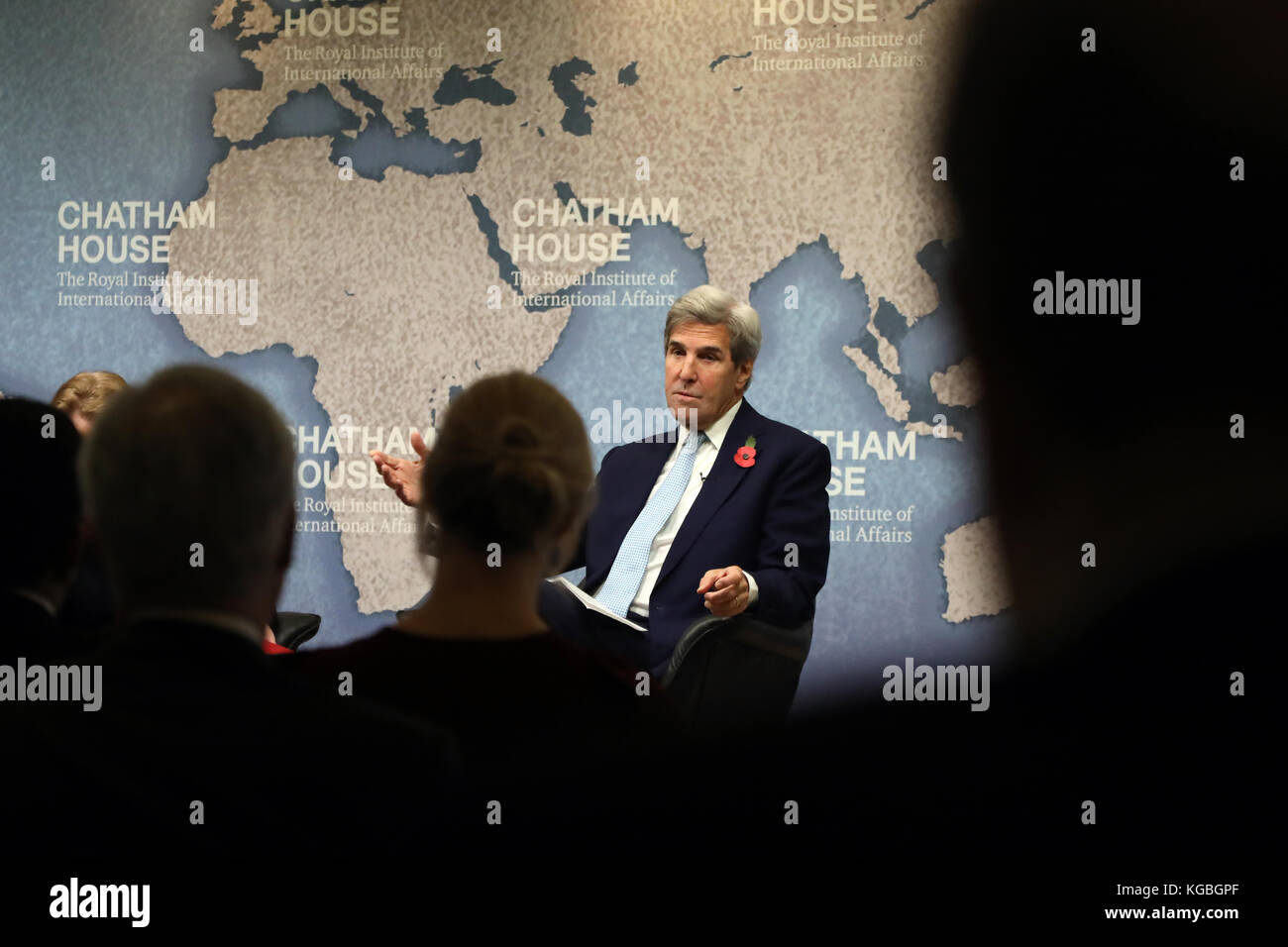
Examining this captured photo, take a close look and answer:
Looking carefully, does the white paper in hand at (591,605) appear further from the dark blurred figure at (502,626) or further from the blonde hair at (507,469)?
the blonde hair at (507,469)

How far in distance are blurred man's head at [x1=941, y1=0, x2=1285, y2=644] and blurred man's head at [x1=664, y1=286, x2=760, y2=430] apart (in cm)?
84

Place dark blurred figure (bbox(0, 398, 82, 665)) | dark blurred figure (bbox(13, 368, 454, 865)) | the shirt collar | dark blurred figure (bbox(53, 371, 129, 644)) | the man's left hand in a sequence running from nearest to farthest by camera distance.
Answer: dark blurred figure (bbox(13, 368, 454, 865)) → dark blurred figure (bbox(53, 371, 129, 644)) → dark blurred figure (bbox(0, 398, 82, 665)) → the man's left hand → the shirt collar

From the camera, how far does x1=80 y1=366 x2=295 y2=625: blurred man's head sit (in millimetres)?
1367

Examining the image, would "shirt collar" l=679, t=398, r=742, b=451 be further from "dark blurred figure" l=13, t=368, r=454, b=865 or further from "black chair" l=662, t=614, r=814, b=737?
"dark blurred figure" l=13, t=368, r=454, b=865

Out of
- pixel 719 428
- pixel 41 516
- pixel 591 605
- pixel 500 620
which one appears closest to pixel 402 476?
pixel 591 605

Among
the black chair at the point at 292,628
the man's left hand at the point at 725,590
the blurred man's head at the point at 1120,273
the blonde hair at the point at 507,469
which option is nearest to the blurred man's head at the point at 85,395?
the black chair at the point at 292,628

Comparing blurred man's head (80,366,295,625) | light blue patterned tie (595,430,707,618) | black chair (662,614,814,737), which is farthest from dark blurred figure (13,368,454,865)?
light blue patterned tie (595,430,707,618)

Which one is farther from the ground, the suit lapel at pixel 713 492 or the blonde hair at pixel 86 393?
the blonde hair at pixel 86 393

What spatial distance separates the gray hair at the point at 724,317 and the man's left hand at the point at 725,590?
681 millimetres

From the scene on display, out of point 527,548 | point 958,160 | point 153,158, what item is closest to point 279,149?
point 153,158

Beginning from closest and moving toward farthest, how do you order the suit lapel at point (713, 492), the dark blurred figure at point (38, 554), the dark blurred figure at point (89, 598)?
the dark blurred figure at point (89, 598) < the dark blurred figure at point (38, 554) < the suit lapel at point (713, 492)

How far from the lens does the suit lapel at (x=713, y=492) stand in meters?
2.91

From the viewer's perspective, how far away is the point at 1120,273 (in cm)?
345
